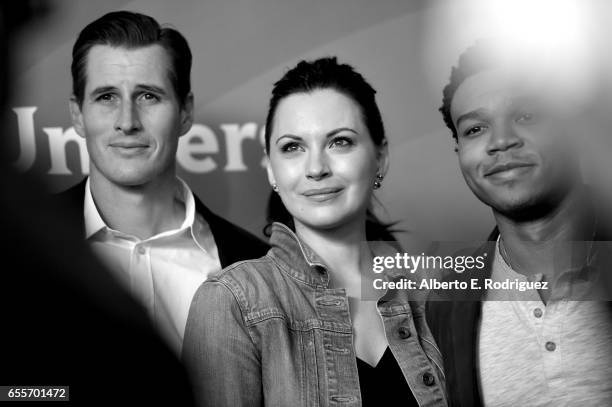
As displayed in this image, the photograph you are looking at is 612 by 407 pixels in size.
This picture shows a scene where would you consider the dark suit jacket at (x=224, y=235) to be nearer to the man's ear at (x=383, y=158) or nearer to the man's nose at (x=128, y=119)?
the man's nose at (x=128, y=119)

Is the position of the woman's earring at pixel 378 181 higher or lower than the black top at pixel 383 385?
higher

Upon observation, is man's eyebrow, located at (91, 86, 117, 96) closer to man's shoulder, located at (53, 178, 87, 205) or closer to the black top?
man's shoulder, located at (53, 178, 87, 205)

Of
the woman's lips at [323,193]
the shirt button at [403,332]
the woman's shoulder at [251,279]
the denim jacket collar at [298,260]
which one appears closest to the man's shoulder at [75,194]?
the woman's shoulder at [251,279]

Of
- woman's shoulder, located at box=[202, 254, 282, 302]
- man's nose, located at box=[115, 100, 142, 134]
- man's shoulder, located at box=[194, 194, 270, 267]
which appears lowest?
woman's shoulder, located at box=[202, 254, 282, 302]

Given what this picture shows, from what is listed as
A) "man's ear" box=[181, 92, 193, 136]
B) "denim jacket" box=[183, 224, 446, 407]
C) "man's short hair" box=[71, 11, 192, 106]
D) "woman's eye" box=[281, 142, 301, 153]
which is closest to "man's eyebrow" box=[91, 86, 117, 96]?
"man's short hair" box=[71, 11, 192, 106]

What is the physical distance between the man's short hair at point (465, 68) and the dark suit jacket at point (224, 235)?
A: 0.77m

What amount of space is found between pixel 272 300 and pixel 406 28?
3.45 feet

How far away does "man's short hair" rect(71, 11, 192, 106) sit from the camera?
2.22 metres

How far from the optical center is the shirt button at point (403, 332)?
2086 mm

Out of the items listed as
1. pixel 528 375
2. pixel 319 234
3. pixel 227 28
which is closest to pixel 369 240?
pixel 319 234

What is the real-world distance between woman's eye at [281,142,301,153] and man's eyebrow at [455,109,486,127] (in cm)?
58

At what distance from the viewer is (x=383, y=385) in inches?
Result: 77.6

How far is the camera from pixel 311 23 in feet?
7.54

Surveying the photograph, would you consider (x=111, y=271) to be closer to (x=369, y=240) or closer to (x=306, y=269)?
(x=306, y=269)
